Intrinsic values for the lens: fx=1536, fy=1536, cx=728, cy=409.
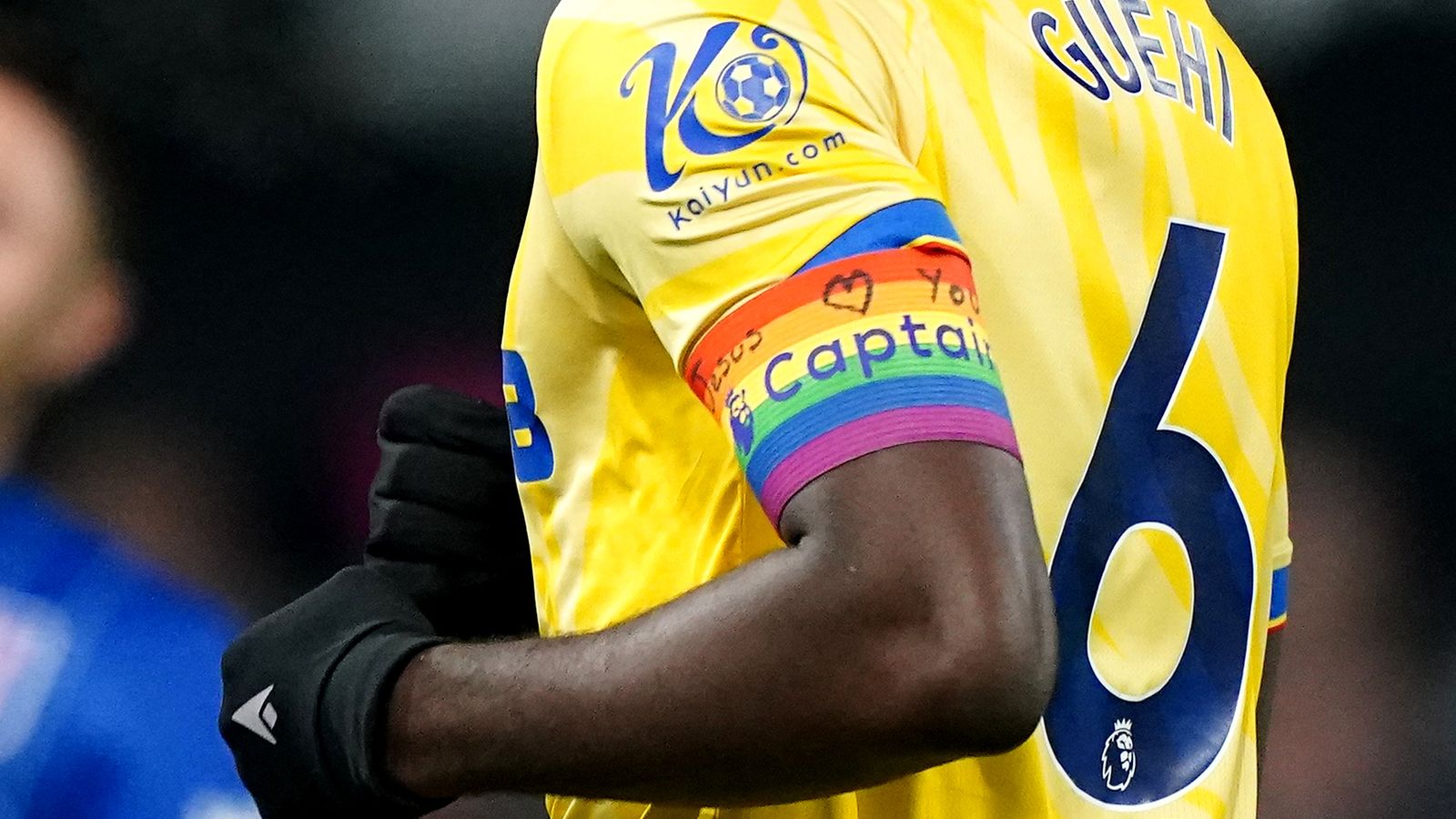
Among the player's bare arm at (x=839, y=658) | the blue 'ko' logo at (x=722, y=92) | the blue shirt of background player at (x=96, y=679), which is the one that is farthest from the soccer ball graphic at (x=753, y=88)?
the blue shirt of background player at (x=96, y=679)

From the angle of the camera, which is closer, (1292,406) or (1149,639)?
(1149,639)

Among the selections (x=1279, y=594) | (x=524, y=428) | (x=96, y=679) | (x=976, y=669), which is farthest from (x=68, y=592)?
(x=976, y=669)

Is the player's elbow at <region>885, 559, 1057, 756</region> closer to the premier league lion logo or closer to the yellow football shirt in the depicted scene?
the yellow football shirt

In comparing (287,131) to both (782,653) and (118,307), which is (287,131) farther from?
(782,653)

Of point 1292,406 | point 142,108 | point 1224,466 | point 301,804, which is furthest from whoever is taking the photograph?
point 1292,406

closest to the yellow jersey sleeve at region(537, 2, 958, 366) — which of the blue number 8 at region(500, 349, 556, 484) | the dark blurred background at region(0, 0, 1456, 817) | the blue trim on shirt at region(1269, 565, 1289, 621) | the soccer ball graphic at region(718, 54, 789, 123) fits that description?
the soccer ball graphic at region(718, 54, 789, 123)

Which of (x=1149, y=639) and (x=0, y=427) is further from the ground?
(x=0, y=427)

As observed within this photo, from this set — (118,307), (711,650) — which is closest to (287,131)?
(118,307)

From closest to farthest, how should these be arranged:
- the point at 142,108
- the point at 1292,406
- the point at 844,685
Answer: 1. the point at 844,685
2. the point at 142,108
3. the point at 1292,406

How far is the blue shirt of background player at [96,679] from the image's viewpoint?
1494 mm

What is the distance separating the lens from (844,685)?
20.7 inches

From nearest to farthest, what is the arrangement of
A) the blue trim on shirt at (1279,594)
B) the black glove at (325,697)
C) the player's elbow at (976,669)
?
the player's elbow at (976,669) → the black glove at (325,697) → the blue trim on shirt at (1279,594)

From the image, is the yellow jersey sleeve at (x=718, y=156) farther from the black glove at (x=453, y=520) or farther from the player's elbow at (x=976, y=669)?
the black glove at (x=453, y=520)

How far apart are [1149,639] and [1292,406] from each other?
39.9 inches
